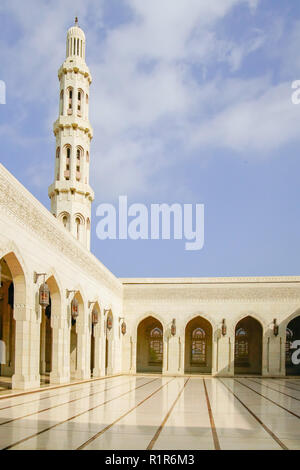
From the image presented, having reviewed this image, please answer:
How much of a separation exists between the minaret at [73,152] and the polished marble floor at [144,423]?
40.1 feet

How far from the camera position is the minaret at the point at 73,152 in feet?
70.6

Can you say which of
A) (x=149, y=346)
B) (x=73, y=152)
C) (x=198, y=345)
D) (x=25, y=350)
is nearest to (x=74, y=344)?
(x=149, y=346)

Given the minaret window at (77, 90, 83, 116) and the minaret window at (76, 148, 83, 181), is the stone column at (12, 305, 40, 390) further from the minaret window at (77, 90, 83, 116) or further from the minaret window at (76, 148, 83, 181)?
the minaret window at (77, 90, 83, 116)

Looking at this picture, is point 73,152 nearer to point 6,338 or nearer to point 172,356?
point 6,338

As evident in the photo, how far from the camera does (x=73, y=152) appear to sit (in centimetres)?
2175

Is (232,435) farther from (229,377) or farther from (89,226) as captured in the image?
(89,226)

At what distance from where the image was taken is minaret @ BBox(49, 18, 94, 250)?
21516 mm

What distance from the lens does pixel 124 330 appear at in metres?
21.5

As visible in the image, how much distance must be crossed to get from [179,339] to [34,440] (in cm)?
1646

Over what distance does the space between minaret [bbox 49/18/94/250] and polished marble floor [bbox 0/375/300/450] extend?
12.2 meters

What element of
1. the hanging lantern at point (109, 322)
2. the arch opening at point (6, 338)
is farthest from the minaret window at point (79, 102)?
the arch opening at point (6, 338)

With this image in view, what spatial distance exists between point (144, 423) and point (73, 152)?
16697mm

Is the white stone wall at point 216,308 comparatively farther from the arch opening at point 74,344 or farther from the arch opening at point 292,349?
the arch opening at point 74,344
